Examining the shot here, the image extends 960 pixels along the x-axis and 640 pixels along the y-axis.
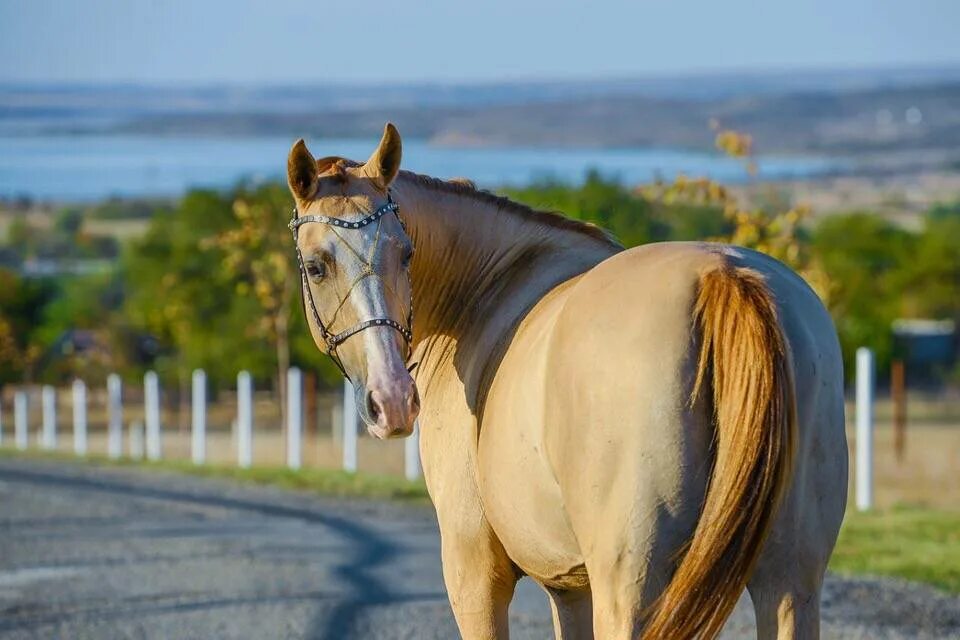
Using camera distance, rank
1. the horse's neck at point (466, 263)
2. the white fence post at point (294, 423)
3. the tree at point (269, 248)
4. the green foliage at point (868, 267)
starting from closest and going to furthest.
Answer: the horse's neck at point (466, 263)
the white fence post at point (294, 423)
the tree at point (269, 248)
the green foliage at point (868, 267)

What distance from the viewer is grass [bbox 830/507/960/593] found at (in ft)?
32.8

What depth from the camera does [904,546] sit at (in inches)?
436

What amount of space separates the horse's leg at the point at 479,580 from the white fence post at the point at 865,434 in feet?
29.5

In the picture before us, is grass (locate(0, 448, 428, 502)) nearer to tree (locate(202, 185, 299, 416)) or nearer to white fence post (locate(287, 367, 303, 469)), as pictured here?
white fence post (locate(287, 367, 303, 469))

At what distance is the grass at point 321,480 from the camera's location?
51.1 feet

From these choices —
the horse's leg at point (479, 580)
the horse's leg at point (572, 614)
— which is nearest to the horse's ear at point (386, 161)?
the horse's leg at point (479, 580)

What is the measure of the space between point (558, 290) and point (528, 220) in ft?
1.60

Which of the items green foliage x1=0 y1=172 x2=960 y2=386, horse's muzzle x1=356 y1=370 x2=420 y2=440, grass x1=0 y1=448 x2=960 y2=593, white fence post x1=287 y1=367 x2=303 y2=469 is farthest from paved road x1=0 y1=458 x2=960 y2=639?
green foliage x1=0 y1=172 x2=960 y2=386

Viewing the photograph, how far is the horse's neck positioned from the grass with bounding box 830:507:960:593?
4908 mm

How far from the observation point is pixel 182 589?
995 centimetres

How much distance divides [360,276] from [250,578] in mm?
6082

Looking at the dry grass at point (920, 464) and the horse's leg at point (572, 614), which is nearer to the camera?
the horse's leg at point (572, 614)

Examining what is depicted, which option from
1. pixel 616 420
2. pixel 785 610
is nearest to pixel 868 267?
pixel 785 610

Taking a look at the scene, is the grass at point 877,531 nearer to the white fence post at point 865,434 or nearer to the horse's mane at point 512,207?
the white fence post at point 865,434
